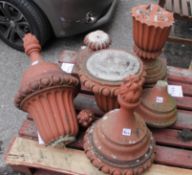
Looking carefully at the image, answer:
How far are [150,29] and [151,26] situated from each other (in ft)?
0.07

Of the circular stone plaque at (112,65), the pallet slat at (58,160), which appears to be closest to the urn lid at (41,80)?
the circular stone plaque at (112,65)

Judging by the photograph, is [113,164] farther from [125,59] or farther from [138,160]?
[125,59]

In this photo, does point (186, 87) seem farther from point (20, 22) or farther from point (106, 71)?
point (20, 22)

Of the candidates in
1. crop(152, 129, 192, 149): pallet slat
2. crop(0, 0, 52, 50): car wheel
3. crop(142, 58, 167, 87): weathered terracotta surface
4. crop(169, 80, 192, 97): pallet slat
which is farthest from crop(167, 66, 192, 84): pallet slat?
crop(0, 0, 52, 50): car wheel

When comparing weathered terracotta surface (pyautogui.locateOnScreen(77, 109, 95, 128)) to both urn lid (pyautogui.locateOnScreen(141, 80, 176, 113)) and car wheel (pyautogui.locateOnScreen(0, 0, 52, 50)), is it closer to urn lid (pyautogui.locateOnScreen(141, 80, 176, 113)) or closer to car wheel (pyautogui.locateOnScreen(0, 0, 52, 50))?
urn lid (pyautogui.locateOnScreen(141, 80, 176, 113))

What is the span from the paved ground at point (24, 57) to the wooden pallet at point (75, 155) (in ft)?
1.68

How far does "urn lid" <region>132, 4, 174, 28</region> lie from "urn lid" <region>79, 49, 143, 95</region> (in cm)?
19

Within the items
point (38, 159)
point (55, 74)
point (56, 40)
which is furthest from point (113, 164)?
point (56, 40)

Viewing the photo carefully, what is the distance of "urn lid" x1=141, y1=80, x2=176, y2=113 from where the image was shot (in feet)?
5.63

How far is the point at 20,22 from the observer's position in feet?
Result: 8.86

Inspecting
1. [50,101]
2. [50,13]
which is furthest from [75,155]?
[50,13]

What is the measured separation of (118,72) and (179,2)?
149 centimetres

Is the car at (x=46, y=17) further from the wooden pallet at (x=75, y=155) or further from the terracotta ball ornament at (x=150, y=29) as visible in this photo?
the wooden pallet at (x=75, y=155)

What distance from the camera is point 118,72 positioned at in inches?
62.9
